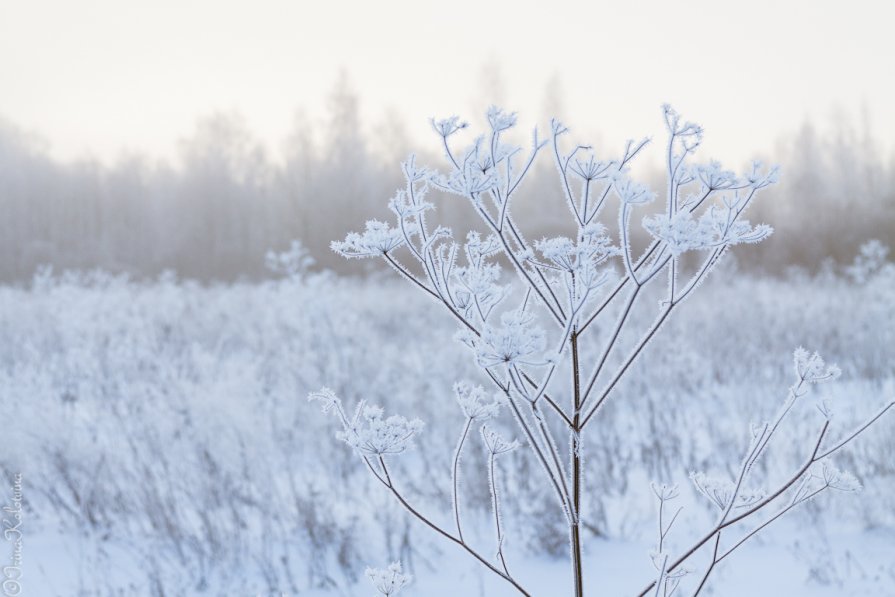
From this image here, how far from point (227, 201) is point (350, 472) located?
2798cm

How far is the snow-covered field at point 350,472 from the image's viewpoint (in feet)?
9.61

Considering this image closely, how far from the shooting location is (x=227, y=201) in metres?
30.0

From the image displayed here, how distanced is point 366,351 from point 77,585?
378 cm

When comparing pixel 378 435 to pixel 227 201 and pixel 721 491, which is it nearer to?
pixel 721 491

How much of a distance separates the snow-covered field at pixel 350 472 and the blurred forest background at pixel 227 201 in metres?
15.0

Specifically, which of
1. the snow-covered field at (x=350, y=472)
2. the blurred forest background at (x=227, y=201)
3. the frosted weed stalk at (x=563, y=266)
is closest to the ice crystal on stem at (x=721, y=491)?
the frosted weed stalk at (x=563, y=266)

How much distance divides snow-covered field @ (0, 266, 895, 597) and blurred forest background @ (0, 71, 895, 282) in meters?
15.0

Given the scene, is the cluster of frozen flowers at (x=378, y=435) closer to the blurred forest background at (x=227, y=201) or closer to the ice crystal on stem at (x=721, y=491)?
the ice crystal on stem at (x=721, y=491)

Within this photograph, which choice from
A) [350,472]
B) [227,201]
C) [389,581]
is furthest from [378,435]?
[227,201]

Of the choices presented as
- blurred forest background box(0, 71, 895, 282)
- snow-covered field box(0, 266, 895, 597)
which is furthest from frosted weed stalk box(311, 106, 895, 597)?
blurred forest background box(0, 71, 895, 282)

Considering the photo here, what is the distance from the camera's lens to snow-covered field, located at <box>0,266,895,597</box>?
9.61ft

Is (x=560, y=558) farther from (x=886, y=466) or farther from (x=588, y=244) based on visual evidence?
(x=588, y=244)

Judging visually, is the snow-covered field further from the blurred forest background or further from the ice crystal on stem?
the blurred forest background

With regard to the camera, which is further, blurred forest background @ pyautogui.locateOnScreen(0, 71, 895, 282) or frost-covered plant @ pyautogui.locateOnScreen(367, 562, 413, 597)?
blurred forest background @ pyautogui.locateOnScreen(0, 71, 895, 282)
